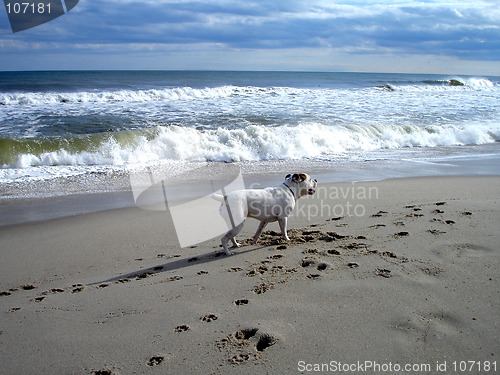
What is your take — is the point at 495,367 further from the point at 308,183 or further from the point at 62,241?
the point at 62,241

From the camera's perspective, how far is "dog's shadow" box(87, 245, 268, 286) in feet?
14.9

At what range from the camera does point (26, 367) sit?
2.88 m

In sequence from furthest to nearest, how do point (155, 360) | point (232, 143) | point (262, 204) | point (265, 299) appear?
1. point (232, 143)
2. point (262, 204)
3. point (265, 299)
4. point (155, 360)

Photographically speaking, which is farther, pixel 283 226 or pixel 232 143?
pixel 232 143

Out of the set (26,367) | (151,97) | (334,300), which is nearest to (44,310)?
(26,367)

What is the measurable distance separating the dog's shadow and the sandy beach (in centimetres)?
3

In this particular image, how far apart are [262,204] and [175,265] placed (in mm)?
1381

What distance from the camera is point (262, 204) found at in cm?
535

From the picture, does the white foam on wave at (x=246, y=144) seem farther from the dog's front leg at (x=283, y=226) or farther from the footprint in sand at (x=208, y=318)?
the footprint in sand at (x=208, y=318)

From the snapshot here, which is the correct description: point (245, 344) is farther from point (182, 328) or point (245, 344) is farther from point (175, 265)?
point (175, 265)

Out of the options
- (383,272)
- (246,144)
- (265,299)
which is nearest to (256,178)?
(246,144)

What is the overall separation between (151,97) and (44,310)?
26.7 metres

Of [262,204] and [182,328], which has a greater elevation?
[262,204]

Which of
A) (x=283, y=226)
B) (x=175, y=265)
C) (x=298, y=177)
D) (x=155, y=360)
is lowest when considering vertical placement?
(x=175, y=265)
